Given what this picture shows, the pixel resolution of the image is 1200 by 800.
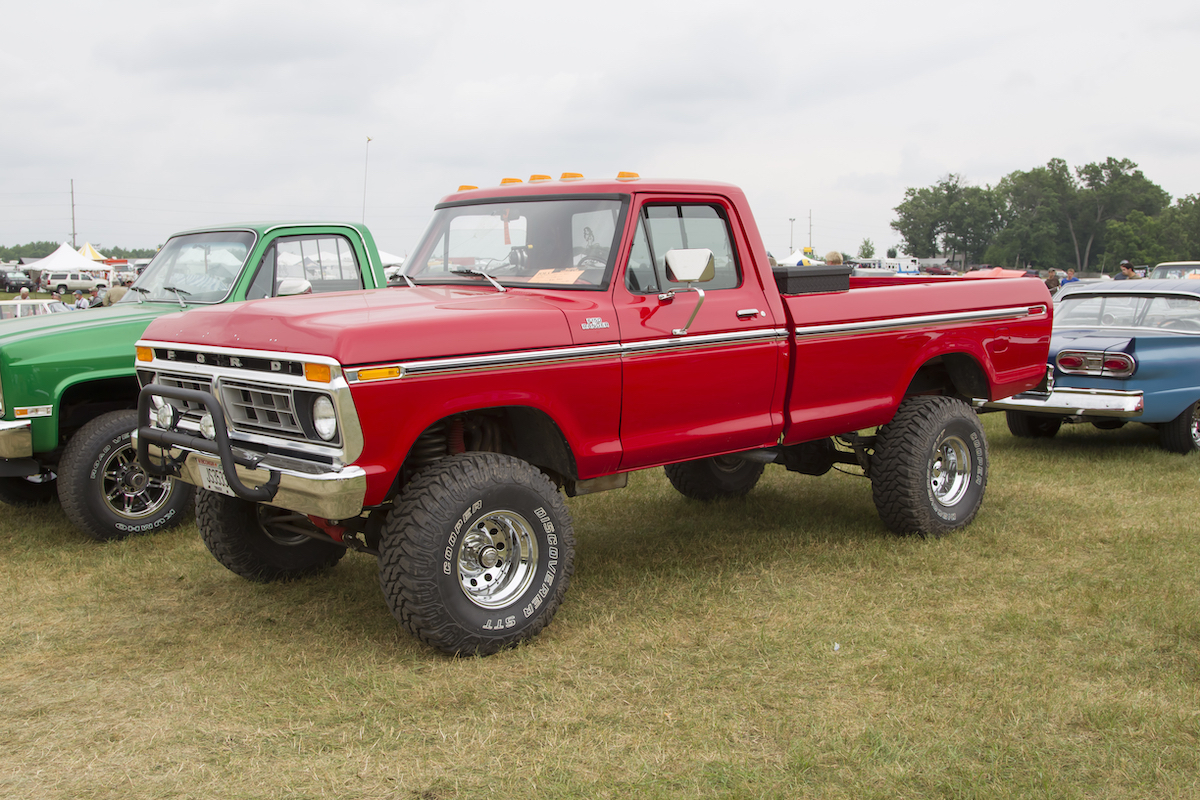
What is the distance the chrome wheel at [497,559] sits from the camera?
14.9 feet

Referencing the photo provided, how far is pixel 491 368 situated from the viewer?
14.4 feet

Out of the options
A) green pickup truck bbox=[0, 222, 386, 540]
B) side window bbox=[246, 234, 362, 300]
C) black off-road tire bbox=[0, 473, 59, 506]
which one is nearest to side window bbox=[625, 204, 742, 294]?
green pickup truck bbox=[0, 222, 386, 540]

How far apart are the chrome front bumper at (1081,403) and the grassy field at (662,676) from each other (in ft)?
6.65

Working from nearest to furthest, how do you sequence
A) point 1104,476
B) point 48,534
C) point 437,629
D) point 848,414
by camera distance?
point 437,629 → point 848,414 → point 48,534 → point 1104,476

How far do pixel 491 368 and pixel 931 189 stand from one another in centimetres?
14710

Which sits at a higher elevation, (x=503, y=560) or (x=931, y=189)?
(x=931, y=189)

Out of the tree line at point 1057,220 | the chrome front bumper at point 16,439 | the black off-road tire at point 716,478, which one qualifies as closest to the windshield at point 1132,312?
the black off-road tire at point 716,478

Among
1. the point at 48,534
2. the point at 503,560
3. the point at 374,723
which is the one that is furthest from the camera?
the point at 48,534

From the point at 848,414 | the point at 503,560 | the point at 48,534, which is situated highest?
the point at 848,414

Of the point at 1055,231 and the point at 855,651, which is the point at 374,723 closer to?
the point at 855,651

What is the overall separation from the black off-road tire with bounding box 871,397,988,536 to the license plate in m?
4.03

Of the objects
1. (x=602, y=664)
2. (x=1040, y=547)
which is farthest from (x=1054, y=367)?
(x=602, y=664)

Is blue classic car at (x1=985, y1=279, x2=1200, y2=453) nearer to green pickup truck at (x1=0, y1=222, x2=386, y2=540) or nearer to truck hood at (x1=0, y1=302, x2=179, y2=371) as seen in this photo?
green pickup truck at (x1=0, y1=222, x2=386, y2=540)

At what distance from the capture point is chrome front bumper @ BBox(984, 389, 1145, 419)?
8500 mm
